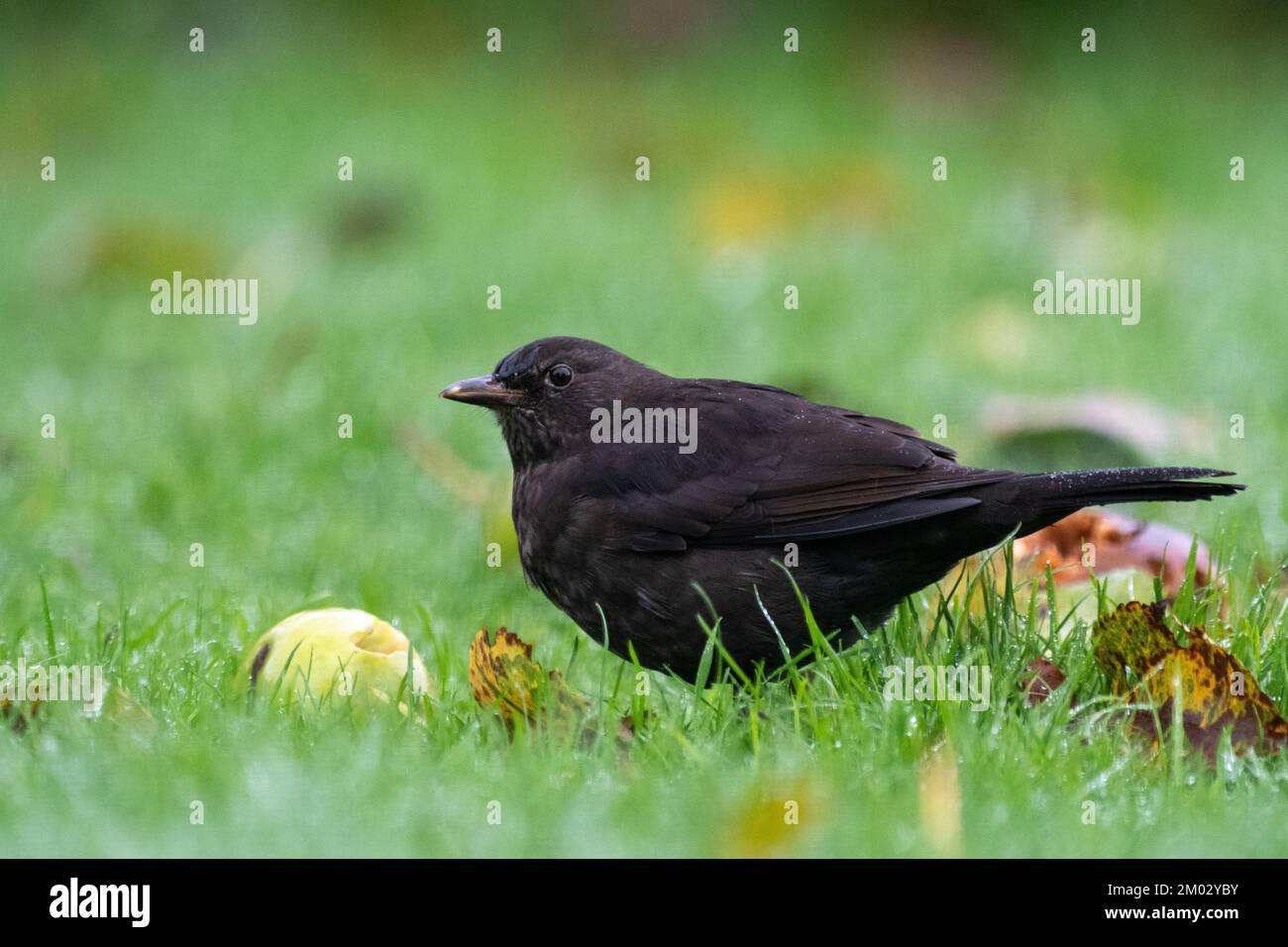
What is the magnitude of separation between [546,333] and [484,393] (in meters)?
3.14

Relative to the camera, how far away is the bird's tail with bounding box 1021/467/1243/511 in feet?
12.4

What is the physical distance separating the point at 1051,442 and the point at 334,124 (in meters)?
6.71

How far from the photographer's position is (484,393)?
4.38 meters

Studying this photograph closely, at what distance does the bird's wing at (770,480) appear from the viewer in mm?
3871

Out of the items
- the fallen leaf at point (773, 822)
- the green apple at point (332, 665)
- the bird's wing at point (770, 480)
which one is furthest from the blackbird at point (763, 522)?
the fallen leaf at point (773, 822)

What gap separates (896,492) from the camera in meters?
3.87

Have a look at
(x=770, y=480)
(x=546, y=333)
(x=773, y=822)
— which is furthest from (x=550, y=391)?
(x=546, y=333)

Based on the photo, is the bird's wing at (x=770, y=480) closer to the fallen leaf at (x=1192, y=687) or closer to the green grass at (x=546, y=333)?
the green grass at (x=546, y=333)

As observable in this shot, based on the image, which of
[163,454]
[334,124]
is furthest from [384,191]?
[163,454]

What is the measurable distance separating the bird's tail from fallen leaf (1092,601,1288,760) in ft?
1.10

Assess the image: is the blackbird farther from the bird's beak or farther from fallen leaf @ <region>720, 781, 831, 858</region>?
fallen leaf @ <region>720, 781, 831, 858</region>

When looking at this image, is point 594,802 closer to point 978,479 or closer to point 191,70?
point 978,479

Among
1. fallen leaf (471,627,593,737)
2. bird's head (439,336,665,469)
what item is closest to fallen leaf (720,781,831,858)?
fallen leaf (471,627,593,737)

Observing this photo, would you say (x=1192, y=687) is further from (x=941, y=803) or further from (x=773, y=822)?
(x=773, y=822)
